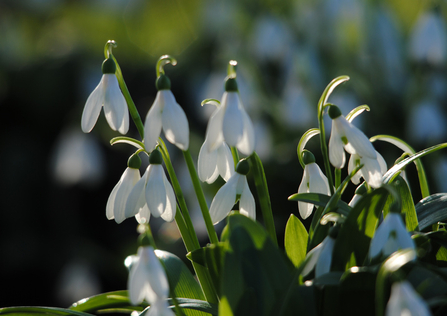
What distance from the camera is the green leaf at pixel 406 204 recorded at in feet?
1.92

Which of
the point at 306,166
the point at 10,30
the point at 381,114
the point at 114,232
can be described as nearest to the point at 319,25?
the point at 381,114

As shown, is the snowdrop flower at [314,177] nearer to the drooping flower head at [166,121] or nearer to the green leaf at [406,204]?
the green leaf at [406,204]

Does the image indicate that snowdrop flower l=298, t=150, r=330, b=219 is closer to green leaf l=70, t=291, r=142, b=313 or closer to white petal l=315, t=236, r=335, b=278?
white petal l=315, t=236, r=335, b=278

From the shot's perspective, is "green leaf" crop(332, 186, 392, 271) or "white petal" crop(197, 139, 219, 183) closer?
"green leaf" crop(332, 186, 392, 271)

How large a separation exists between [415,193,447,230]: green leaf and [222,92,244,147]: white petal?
0.90 ft

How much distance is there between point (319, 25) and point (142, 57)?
2515mm

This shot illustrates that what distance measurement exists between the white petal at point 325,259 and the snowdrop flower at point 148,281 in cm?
16

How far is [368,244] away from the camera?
51 centimetres

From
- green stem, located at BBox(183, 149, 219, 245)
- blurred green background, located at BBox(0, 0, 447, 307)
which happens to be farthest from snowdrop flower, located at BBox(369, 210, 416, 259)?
blurred green background, located at BBox(0, 0, 447, 307)

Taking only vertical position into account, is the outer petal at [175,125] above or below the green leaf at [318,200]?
above

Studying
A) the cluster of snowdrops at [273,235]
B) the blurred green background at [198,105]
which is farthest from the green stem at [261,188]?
the blurred green background at [198,105]

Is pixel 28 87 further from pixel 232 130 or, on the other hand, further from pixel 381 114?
pixel 232 130

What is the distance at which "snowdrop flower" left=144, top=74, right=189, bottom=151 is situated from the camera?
0.50 metres

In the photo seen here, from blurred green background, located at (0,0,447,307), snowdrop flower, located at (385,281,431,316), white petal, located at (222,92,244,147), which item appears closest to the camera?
snowdrop flower, located at (385,281,431,316)
